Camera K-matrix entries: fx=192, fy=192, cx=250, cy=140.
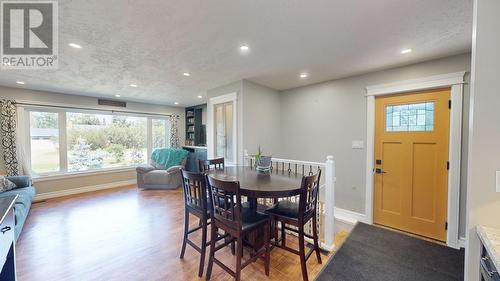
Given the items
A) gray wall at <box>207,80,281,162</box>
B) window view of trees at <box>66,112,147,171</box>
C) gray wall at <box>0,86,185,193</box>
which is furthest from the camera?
window view of trees at <box>66,112,147,171</box>

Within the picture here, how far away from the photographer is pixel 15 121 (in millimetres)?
4027

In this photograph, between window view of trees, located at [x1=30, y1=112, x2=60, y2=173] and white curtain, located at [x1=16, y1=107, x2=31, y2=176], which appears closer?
white curtain, located at [x1=16, y1=107, x2=31, y2=176]

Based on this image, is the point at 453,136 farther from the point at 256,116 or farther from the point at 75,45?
the point at 75,45

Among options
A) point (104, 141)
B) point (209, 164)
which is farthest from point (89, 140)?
point (209, 164)

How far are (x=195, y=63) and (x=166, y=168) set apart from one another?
12.2ft

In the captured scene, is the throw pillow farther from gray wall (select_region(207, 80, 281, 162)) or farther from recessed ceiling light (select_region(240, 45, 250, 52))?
recessed ceiling light (select_region(240, 45, 250, 52))

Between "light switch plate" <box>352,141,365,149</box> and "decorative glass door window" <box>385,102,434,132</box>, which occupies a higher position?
"decorative glass door window" <box>385,102,434,132</box>

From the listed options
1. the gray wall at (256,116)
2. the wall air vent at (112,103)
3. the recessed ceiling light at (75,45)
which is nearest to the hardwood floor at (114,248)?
the gray wall at (256,116)

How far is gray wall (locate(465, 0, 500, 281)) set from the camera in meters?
1.11

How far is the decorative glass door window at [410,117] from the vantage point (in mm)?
2740

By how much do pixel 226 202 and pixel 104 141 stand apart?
5.38 metres

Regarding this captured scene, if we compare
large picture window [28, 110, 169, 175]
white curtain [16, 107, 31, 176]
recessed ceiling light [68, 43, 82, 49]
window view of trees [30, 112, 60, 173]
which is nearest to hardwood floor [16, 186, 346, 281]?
white curtain [16, 107, 31, 176]

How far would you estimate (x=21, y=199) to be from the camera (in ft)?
9.73

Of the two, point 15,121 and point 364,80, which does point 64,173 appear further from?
point 364,80
